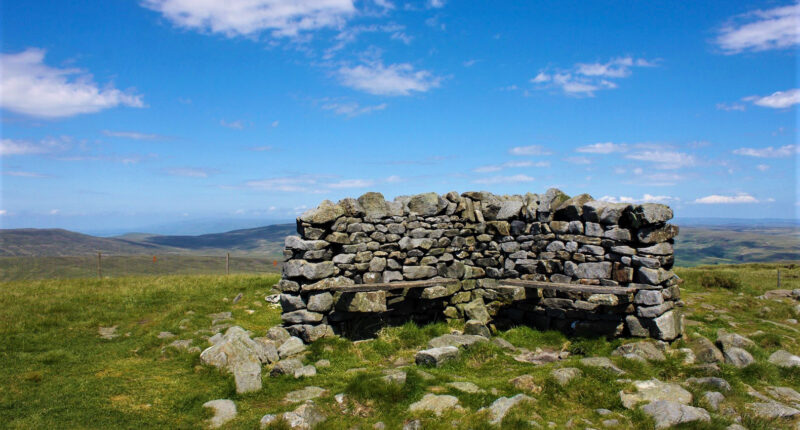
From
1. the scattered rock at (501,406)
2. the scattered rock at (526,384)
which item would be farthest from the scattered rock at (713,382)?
the scattered rock at (501,406)

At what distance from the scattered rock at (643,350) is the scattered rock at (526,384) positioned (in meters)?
3.15

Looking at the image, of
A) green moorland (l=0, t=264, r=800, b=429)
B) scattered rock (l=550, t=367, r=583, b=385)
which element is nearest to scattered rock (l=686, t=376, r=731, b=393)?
green moorland (l=0, t=264, r=800, b=429)

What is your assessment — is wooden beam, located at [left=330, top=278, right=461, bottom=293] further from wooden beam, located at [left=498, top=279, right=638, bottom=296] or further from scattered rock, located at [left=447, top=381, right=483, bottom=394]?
scattered rock, located at [left=447, top=381, right=483, bottom=394]

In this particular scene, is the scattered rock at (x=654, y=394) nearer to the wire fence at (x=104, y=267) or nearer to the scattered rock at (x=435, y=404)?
the scattered rock at (x=435, y=404)

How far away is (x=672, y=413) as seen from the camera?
274 inches

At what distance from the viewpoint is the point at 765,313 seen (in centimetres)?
1570

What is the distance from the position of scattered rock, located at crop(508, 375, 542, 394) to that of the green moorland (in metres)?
0.11

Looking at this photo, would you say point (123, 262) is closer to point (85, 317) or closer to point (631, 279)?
point (85, 317)

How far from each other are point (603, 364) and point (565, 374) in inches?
43.6

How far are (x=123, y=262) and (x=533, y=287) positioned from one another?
35.6 meters

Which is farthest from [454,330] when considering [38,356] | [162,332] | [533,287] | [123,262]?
[123,262]

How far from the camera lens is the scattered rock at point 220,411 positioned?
302 inches

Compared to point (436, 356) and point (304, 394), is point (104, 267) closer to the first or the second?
point (304, 394)

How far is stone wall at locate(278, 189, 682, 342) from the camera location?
11.7 m
